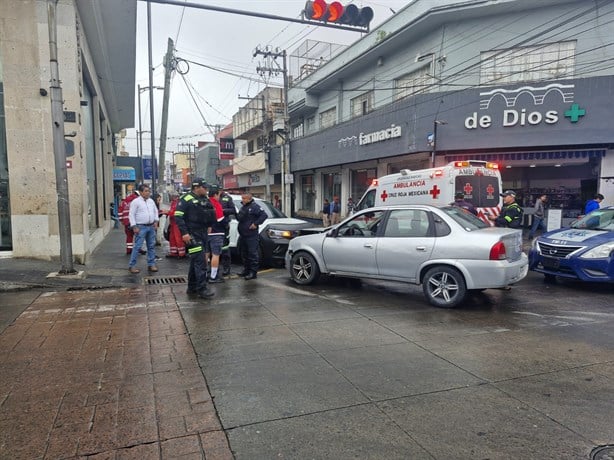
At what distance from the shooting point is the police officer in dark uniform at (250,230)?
8531 millimetres

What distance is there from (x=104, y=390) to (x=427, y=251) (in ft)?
15.1

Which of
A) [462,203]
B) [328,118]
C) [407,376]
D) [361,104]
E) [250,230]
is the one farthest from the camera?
[328,118]

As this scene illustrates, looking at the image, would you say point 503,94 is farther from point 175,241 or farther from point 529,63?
point 175,241

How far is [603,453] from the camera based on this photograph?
2.74m

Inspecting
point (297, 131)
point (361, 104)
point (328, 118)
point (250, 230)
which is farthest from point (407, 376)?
point (297, 131)

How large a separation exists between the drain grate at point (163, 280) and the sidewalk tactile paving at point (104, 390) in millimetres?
→ 2323

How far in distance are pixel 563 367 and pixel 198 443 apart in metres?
3.40

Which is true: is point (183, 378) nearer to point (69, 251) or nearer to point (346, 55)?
point (69, 251)

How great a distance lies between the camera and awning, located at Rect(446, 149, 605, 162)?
14.4 metres

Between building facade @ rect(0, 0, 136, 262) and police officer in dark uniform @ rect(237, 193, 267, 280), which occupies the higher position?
building facade @ rect(0, 0, 136, 262)

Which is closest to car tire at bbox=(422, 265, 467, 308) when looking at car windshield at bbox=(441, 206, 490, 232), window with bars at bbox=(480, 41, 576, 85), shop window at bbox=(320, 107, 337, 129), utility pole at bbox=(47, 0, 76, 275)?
car windshield at bbox=(441, 206, 490, 232)

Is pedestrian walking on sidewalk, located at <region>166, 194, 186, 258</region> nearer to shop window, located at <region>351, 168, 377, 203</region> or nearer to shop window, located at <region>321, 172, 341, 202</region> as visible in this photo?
shop window, located at <region>351, 168, 377, 203</region>

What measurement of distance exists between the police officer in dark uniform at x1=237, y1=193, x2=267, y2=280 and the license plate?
17.6 ft

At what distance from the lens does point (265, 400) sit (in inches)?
135
